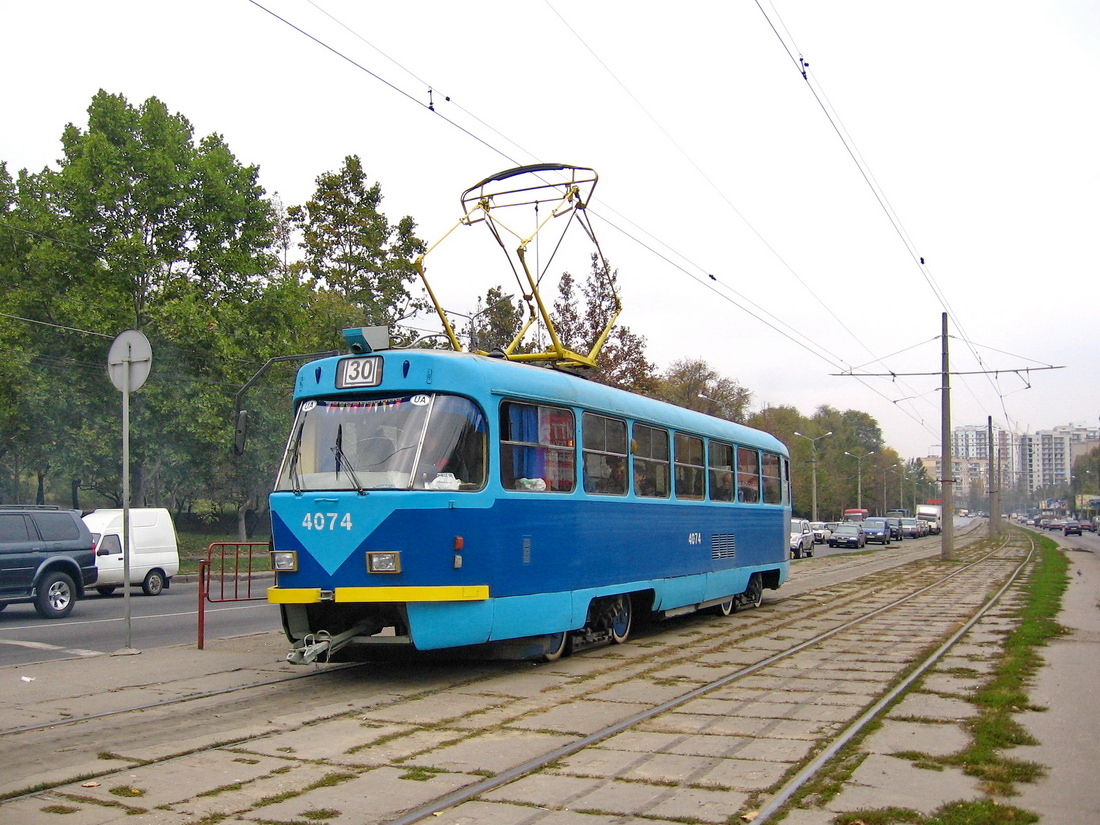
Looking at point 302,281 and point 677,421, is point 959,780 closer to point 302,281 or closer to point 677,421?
point 677,421

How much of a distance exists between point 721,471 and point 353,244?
2756cm

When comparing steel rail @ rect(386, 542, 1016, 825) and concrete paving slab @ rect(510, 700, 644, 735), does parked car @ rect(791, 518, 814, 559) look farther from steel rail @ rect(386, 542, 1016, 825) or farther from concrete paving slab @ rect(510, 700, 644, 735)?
concrete paving slab @ rect(510, 700, 644, 735)

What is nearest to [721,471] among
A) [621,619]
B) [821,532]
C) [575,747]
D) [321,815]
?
[621,619]

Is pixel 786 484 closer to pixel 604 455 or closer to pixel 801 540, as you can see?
pixel 604 455

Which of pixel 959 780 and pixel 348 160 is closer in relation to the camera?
pixel 959 780

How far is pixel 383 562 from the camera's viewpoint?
8961 millimetres

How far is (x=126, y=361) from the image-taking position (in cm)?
1184

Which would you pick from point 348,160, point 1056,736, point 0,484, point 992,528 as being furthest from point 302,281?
point 992,528

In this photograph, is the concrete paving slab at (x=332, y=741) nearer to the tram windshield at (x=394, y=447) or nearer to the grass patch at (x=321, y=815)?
the grass patch at (x=321, y=815)

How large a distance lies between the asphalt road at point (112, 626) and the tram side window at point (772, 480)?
8.52 m

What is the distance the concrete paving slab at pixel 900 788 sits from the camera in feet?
18.5

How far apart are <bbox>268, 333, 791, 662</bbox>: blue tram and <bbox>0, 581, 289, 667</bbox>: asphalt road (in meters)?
4.12

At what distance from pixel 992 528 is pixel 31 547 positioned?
205 ft

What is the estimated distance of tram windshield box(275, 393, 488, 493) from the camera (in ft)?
30.2
